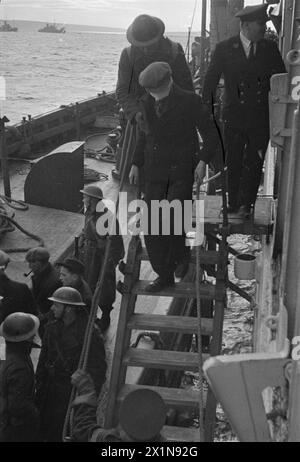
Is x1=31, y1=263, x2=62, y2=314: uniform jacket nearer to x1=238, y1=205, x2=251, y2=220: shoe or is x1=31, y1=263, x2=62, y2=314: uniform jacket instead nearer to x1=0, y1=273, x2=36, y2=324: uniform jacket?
x1=0, y1=273, x2=36, y2=324: uniform jacket

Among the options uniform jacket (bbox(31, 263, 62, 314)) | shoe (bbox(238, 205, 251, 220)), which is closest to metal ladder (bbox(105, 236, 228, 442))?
shoe (bbox(238, 205, 251, 220))

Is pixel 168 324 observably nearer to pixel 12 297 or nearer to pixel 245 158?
pixel 12 297

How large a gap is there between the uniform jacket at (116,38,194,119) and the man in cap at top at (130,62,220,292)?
1.23ft

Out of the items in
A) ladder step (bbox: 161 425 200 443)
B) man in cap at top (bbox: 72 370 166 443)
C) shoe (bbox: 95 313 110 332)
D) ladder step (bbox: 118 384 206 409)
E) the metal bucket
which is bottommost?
shoe (bbox: 95 313 110 332)

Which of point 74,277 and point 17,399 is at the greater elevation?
point 74,277

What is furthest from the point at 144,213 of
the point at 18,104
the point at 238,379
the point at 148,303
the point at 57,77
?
the point at 57,77

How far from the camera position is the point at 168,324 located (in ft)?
16.9

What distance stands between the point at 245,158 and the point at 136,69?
50.1 inches

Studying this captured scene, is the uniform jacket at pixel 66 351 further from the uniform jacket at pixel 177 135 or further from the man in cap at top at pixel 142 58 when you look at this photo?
the man in cap at top at pixel 142 58

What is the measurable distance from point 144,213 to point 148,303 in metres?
3.26

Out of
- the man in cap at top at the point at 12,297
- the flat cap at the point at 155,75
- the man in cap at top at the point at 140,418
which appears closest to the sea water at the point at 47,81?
the man in cap at top at the point at 12,297

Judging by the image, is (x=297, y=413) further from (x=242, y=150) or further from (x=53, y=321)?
(x=242, y=150)

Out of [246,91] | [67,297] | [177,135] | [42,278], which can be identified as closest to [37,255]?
[42,278]

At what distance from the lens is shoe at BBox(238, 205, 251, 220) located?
5.76 meters
